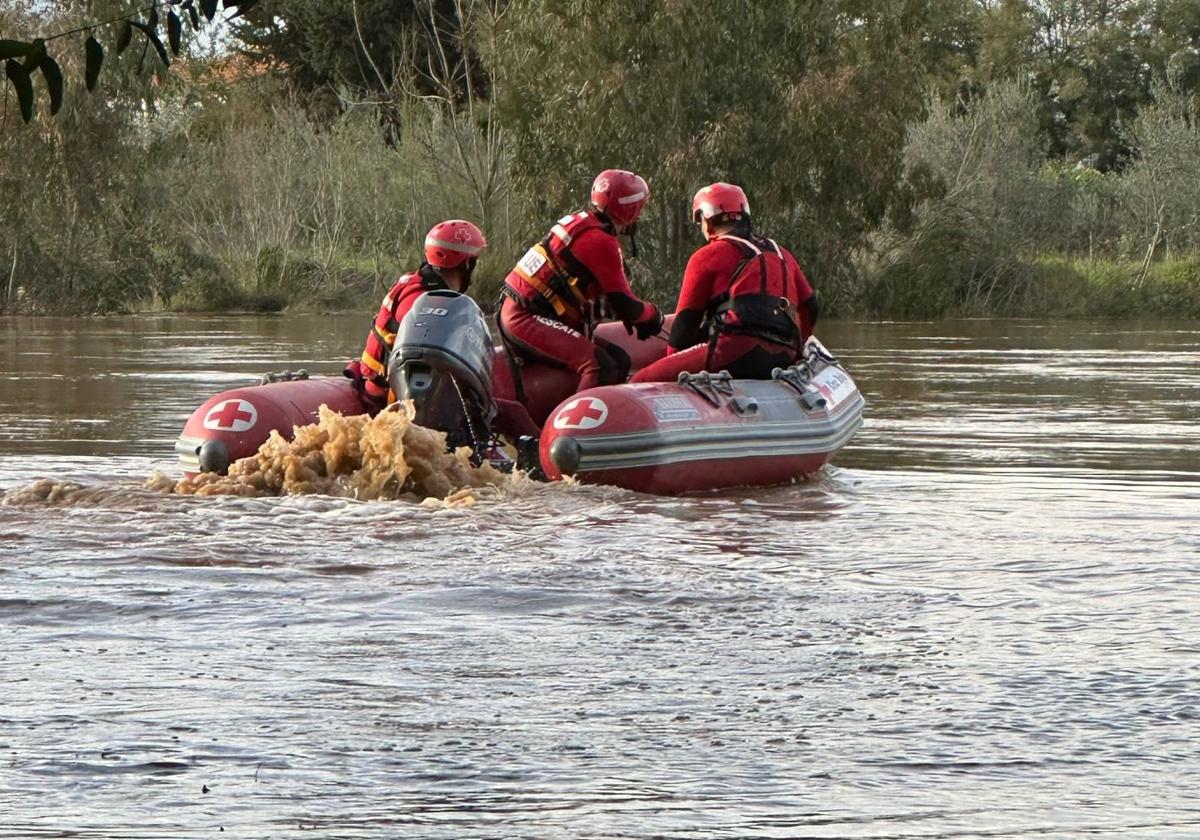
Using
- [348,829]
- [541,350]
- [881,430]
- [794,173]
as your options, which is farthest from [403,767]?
[794,173]

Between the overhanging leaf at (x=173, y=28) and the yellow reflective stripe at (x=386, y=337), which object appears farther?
the yellow reflective stripe at (x=386, y=337)

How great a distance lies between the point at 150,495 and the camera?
1092cm

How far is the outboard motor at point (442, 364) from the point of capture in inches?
446

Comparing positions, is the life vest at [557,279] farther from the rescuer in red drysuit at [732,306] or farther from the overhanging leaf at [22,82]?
the overhanging leaf at [22,82]

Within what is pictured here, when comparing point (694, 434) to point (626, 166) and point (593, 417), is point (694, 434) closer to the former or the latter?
point (593, 417)

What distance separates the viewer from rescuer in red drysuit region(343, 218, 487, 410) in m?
11.9

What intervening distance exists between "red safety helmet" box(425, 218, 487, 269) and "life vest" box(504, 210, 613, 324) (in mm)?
839

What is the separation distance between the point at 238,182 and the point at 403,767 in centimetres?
3779

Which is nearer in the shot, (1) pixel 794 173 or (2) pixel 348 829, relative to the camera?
(2) pixel 348 829

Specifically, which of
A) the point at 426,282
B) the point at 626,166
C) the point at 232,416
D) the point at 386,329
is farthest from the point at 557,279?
the point at 626,166

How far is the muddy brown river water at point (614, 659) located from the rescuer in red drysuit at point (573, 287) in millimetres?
1423

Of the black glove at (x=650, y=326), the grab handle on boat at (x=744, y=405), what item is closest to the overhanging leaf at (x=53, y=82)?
the grab handle on boat at (x=744, y=405)

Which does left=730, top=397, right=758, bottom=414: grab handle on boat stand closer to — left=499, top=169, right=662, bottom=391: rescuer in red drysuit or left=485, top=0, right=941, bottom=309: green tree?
left=499, top=169, right=662, bottom=391: rescuer in red drysuit

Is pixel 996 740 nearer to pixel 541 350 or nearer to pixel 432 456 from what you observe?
pixel 432 456
